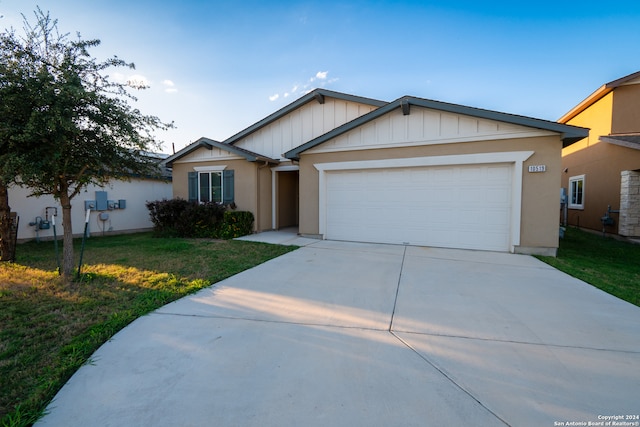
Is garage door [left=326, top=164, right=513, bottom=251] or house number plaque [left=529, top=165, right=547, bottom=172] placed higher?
house number plaque [left=529, top=165, right=547, bottom=172]

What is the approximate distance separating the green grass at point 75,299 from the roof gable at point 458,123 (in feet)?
15.7

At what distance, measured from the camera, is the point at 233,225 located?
31.8 feet

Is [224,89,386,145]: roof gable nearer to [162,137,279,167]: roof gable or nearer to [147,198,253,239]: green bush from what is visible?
[162,137,279,167]: roof gable

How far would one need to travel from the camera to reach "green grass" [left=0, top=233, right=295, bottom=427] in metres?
2.26

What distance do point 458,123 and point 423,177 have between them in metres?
1.66

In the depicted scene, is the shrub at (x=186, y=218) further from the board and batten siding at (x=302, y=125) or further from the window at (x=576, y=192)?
the window at (x=576, y=192)

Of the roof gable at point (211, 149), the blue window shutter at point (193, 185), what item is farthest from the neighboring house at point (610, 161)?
the blue window shutter at point (193, 185)

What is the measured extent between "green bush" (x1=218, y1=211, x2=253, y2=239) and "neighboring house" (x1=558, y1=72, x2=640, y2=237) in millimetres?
13352

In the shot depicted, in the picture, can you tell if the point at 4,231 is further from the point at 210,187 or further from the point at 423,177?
the point at 423,177

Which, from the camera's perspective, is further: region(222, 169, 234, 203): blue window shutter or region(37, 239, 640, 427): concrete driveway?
region(222, 169, 234, 203): blue window shutter

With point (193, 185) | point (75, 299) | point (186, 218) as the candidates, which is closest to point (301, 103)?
point (193, 185)

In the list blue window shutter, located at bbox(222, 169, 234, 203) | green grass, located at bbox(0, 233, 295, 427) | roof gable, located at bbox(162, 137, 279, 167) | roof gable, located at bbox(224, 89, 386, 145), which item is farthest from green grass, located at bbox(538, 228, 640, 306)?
blue window shutter, located at bbox(222, 169, 234, 203)

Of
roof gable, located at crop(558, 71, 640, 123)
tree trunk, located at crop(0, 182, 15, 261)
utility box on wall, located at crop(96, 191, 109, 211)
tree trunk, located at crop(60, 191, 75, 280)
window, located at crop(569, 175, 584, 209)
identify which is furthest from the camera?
window, located at crop(569, 175, 584, 209)

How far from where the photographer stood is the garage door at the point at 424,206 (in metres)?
7.28
